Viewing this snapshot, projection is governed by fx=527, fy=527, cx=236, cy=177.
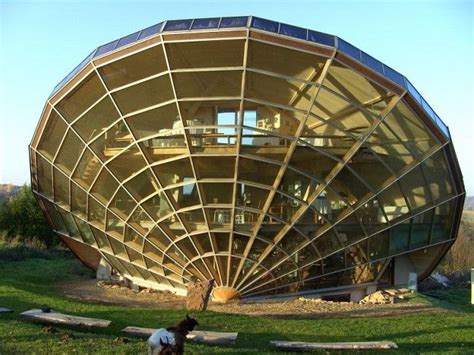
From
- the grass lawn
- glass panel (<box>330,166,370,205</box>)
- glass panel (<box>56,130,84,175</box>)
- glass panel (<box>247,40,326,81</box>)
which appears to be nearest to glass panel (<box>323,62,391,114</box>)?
glass panel (<box>247,40,326,81</box>)

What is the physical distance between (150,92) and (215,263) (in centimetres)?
730

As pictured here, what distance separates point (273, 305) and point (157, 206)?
6090 millimetres

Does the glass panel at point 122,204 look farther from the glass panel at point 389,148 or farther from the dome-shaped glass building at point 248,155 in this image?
the glass panel at point 389,148

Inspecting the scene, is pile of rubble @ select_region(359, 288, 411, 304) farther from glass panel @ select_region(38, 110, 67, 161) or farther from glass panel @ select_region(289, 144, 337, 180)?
glass panel @ select_region(38, 110, 67, 161)

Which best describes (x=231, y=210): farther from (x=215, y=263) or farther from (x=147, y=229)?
(x=147, y=229)

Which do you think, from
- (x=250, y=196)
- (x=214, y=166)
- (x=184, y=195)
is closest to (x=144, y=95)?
(x=214, y=166)

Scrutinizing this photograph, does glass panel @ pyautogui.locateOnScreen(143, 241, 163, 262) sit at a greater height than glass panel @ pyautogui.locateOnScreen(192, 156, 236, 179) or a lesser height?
lesser

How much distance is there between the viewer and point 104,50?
19.2 meters

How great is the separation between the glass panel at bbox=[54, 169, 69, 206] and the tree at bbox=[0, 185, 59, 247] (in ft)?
77.0

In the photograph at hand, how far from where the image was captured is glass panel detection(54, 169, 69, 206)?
81.1 ft

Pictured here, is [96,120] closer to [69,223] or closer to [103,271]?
[69,223]

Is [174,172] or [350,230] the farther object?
[350,230]

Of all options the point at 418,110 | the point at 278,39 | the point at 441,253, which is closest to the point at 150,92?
the point at 278,39

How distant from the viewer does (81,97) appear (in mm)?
21047
